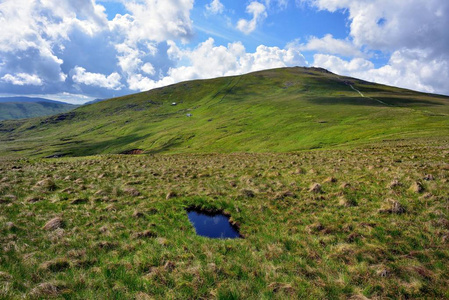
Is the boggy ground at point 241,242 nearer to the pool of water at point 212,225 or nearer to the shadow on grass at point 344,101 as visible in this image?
the pool of water at point 212,225

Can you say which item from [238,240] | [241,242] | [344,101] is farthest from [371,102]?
[241,242]

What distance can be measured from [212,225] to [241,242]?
3389 mm

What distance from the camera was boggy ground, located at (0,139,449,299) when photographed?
7781 millimetres

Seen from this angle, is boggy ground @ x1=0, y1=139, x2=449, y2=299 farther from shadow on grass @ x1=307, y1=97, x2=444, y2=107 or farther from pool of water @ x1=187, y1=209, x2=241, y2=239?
shadow on grass @ x1=307, y1=97, x2=444, y2=107

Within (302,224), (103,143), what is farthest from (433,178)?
(103,143)

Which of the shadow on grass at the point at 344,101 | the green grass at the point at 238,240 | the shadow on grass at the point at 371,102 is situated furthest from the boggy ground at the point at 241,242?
the shadow on grass at the point at 371,102

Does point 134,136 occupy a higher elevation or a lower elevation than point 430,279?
higher

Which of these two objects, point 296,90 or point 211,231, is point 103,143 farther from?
point 296,90

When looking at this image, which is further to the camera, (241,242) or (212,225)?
(212,225)

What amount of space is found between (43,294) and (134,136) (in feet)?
468

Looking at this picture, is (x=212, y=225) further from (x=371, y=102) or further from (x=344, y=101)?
(x=371, y=102)

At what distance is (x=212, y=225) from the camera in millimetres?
14047

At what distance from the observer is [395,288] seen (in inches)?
300

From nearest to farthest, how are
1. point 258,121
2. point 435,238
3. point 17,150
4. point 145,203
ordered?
point 435,238, point 145,203, point 258,121, point 17,150
